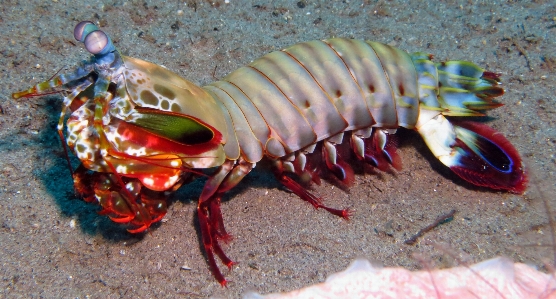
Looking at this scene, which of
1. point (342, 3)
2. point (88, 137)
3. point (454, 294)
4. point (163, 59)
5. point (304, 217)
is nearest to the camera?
point (454, 294)

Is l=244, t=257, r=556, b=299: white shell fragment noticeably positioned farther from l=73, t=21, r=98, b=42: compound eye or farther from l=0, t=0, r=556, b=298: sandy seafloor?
l=73, t=21, r=98, b=42: compound eye

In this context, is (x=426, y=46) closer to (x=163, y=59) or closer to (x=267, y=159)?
(x=267, y=159)

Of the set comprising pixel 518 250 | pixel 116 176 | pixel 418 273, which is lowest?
pixel 518 250

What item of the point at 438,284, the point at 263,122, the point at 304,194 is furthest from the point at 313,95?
the point at 438,284

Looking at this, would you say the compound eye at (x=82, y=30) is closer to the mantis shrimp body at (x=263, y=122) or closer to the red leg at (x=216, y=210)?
the mantis shrimp body at (x=263, y=122)

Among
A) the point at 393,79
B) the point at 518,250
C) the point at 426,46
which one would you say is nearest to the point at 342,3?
the point at 426,46

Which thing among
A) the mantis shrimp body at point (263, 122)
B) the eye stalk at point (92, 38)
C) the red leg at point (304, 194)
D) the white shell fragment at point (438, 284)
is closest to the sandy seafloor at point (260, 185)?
the red leg at point (304, 194)

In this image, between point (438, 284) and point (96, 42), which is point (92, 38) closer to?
point (96, 42)
